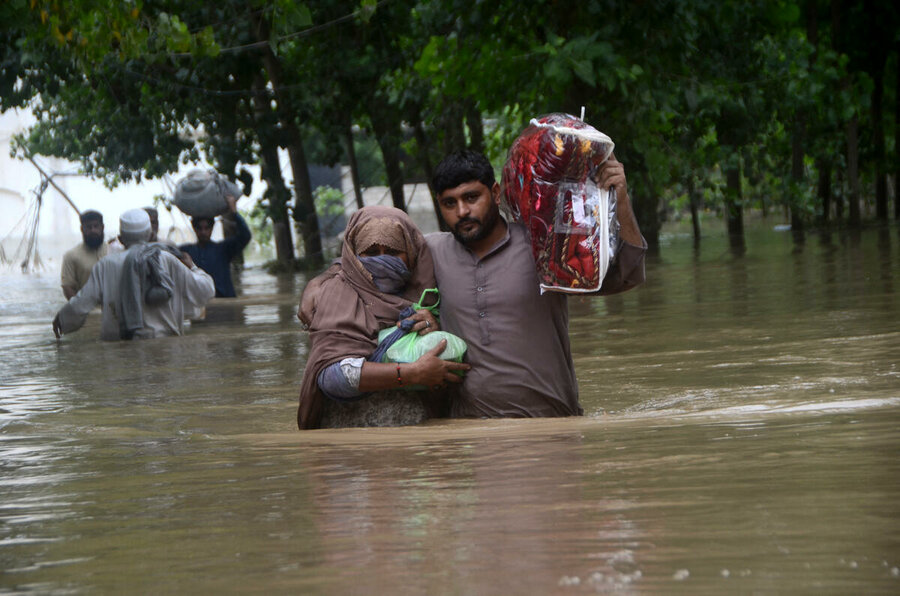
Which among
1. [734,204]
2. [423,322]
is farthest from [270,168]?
[423,322]

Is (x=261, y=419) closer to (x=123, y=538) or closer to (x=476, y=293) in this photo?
(x=476, y=293)

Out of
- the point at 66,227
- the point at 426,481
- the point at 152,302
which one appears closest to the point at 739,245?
the point at 152,302

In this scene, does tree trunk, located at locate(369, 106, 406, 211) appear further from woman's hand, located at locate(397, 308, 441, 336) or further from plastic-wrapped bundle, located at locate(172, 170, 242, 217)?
woman's hand, located at locate(397, 308, 441, 336)

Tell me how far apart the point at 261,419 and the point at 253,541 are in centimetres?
316

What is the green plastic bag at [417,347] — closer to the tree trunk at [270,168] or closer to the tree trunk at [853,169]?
the tree trunk at [270,168]

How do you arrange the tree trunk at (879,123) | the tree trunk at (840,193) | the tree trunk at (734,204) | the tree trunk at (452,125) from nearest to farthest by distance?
the tree trunk at (452,125), the tree trunk at (734,204), the tree trunk at (879,123), the tree trunk at (840,193)

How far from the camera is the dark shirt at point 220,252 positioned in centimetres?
1253

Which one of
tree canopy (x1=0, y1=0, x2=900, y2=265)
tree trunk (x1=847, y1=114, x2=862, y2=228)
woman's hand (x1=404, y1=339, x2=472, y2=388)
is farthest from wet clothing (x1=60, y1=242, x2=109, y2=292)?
tree trunk (x1=847, y1=114, x2=862, y2=228)

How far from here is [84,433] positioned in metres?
5.65

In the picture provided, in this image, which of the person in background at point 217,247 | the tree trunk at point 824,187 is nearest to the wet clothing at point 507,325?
the person in background at point 217,247

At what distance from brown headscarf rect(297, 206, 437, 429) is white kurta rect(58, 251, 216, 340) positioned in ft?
18.3

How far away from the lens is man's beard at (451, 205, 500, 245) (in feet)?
15.6

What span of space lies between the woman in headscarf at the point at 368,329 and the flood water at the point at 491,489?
0.12 meters

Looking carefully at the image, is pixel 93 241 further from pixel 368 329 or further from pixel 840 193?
pixel 840 193
